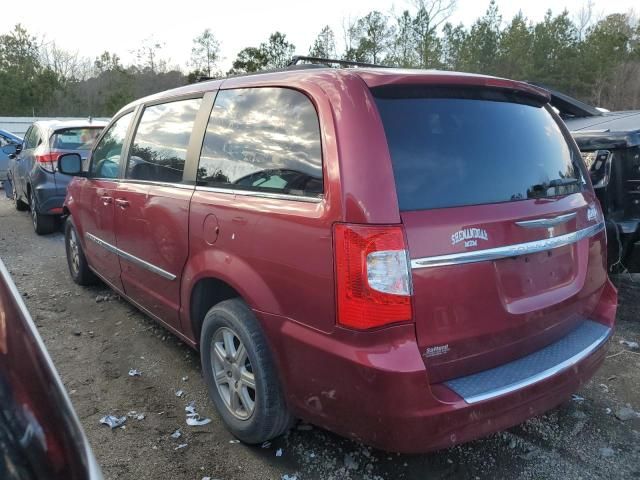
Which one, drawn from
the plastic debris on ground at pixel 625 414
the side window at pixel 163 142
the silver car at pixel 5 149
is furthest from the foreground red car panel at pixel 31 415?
the silver car at pixel 5 149

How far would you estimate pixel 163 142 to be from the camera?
3496 millimetres

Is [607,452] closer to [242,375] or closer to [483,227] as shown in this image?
[483,227]

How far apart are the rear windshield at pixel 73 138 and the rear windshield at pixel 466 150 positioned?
6.82m

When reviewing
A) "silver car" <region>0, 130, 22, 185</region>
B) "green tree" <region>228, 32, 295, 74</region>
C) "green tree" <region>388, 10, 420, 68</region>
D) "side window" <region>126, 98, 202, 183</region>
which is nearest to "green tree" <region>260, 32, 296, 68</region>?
"green tree" <region>228, 32, 295, 74</region>

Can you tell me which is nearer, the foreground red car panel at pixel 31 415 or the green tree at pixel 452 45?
the foreground red car panel at pixel 31 415

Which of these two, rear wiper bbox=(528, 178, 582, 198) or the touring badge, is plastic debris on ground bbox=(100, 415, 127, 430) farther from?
rear wiper bbox=(528, 178, 582, 198)

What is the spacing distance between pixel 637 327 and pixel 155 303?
3644 mm

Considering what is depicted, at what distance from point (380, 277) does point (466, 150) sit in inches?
28.5

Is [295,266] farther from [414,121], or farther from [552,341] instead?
[552,341]

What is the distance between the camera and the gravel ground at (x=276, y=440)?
2.56 m

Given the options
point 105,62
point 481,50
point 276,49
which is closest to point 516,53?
point 481,50

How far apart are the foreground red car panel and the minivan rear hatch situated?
127 cm

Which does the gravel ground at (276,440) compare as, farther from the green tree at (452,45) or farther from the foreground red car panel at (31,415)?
the green tree at (452,45)

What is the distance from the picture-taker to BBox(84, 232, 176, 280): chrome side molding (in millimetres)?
3274
